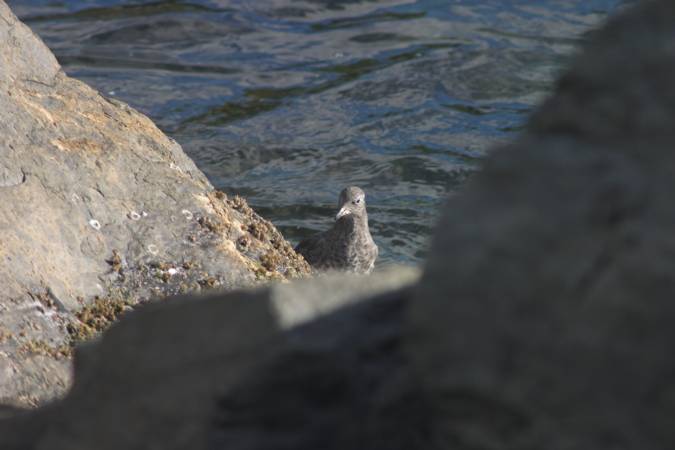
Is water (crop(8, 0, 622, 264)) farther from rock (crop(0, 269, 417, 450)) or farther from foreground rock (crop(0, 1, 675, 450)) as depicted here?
foreground rock (crop(0, 1, 675, 450))

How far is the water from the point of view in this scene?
1061 centimetres

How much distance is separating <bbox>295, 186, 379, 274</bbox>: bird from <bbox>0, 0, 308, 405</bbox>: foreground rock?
92.4 inches

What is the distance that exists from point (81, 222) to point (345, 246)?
368 centimetres

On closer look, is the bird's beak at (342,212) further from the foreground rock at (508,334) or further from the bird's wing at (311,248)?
the foreground rock at (508,334)

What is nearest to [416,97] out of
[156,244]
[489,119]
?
[489,119]

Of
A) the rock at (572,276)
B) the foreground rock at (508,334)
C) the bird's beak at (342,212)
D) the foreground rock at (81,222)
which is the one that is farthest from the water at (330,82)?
the rock at (572,276)

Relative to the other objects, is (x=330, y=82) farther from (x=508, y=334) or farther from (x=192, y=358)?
(x=508, y=334)

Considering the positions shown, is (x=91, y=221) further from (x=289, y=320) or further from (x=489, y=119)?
(x=489, y=119)

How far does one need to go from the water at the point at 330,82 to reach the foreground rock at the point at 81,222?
3.31m

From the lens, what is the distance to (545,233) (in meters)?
2.32

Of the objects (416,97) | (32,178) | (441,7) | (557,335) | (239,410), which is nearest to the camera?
(557,335)

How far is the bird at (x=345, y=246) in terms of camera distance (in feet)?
28.9

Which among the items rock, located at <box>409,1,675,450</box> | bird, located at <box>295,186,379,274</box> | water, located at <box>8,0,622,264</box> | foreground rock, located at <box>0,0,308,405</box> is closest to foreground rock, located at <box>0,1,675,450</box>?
rock, located at <box>409,1,675,450</box>

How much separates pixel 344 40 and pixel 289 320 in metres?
11.5
